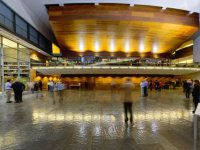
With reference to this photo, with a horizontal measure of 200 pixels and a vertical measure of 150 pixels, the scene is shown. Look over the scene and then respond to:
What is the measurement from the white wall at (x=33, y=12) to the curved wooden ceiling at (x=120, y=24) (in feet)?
6.37

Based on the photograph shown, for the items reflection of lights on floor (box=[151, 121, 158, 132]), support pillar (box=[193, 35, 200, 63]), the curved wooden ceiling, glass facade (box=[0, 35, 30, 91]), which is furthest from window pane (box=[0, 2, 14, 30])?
support pillar (box=[193, 35, 200, 63])

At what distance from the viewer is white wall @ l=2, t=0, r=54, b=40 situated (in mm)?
22716

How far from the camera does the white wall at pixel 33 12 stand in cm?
2272

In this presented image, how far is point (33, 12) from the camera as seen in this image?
29.1 metres

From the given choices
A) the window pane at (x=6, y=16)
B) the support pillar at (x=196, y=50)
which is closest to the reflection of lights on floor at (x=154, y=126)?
the window pane at (x=6, y=16)

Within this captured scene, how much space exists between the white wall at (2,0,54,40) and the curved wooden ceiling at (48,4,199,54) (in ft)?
6.37

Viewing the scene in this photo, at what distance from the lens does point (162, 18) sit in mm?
30469

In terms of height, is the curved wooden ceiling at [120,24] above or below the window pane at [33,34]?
above

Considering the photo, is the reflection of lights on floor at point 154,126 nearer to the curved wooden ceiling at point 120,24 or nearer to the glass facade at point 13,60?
the glass facade at point 13,60

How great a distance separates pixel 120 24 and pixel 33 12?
1176cm

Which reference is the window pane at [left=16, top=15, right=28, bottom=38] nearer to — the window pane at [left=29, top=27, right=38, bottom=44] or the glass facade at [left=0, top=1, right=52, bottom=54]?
the glass facade at [left=0, top=1, right=52, bottom=54]

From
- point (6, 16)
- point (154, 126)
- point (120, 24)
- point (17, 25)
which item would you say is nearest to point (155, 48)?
point (120, 24)

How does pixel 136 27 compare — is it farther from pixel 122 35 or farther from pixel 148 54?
pixel 148 54

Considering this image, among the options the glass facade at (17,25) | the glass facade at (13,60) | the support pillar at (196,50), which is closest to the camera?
the glass facade at (17,25)
